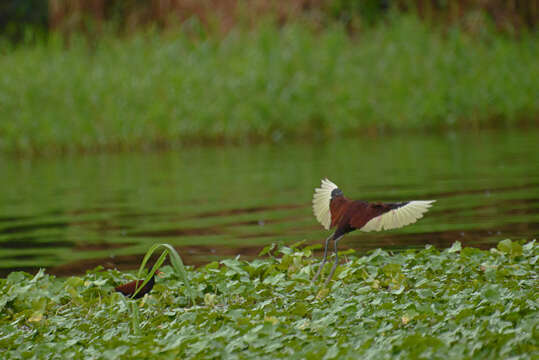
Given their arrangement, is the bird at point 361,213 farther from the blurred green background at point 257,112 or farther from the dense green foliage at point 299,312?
the blurred green background at point 257,112

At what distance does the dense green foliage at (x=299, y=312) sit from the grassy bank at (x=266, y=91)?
11.3 metres

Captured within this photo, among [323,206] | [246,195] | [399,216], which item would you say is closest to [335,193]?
[323,206]

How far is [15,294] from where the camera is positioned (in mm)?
5590

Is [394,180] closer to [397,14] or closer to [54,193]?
[54,193]

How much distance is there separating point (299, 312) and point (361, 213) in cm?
59

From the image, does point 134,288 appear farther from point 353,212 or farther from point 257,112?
point 257,112

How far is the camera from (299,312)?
4.84 metres

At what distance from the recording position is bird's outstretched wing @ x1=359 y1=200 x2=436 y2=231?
4.58m

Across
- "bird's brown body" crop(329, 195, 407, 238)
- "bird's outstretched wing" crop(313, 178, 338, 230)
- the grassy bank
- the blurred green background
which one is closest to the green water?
the blurred green background

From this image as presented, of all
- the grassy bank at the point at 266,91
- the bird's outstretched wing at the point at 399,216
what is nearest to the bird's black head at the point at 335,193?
the bird's outstretched wing at the point at 399,216

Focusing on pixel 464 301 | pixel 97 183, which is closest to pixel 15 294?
pixel 464 301

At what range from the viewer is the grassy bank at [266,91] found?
17.4 metres

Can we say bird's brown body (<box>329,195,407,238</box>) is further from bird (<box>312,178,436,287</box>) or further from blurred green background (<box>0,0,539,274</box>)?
blurred green background (<box>0,0,539,274</box>)

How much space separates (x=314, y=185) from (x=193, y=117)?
6.37 meters
